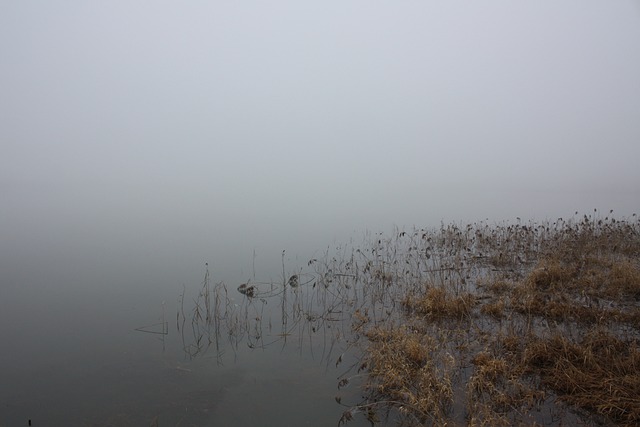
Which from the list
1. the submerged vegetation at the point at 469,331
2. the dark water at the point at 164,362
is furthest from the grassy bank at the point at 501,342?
the dark water at the point at 164,362

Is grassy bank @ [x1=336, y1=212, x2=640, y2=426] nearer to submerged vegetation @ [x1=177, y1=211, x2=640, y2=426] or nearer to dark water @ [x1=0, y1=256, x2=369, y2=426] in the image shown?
submerged vegetation @ [x1=177, y1=211, x2=640, y2=426]

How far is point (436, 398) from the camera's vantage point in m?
4.32

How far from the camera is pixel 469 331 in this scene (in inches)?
247

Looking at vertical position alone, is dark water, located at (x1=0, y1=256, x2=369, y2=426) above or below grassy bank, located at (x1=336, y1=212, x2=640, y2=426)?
below

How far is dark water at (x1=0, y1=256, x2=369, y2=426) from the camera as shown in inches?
185

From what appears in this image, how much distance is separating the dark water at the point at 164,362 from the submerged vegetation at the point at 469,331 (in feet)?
0.31

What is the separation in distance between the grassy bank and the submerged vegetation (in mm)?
21

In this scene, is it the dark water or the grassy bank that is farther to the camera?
the dark water

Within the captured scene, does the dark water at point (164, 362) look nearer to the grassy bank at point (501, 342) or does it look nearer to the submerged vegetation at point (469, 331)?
the submerged vegetation at point (469, 331)

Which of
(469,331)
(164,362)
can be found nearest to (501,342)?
(469,331)

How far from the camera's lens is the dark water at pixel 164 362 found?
471 centimetres

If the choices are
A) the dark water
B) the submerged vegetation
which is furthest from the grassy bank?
the dark water

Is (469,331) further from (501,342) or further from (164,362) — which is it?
(164,362)

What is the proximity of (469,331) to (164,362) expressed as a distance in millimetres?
5310
